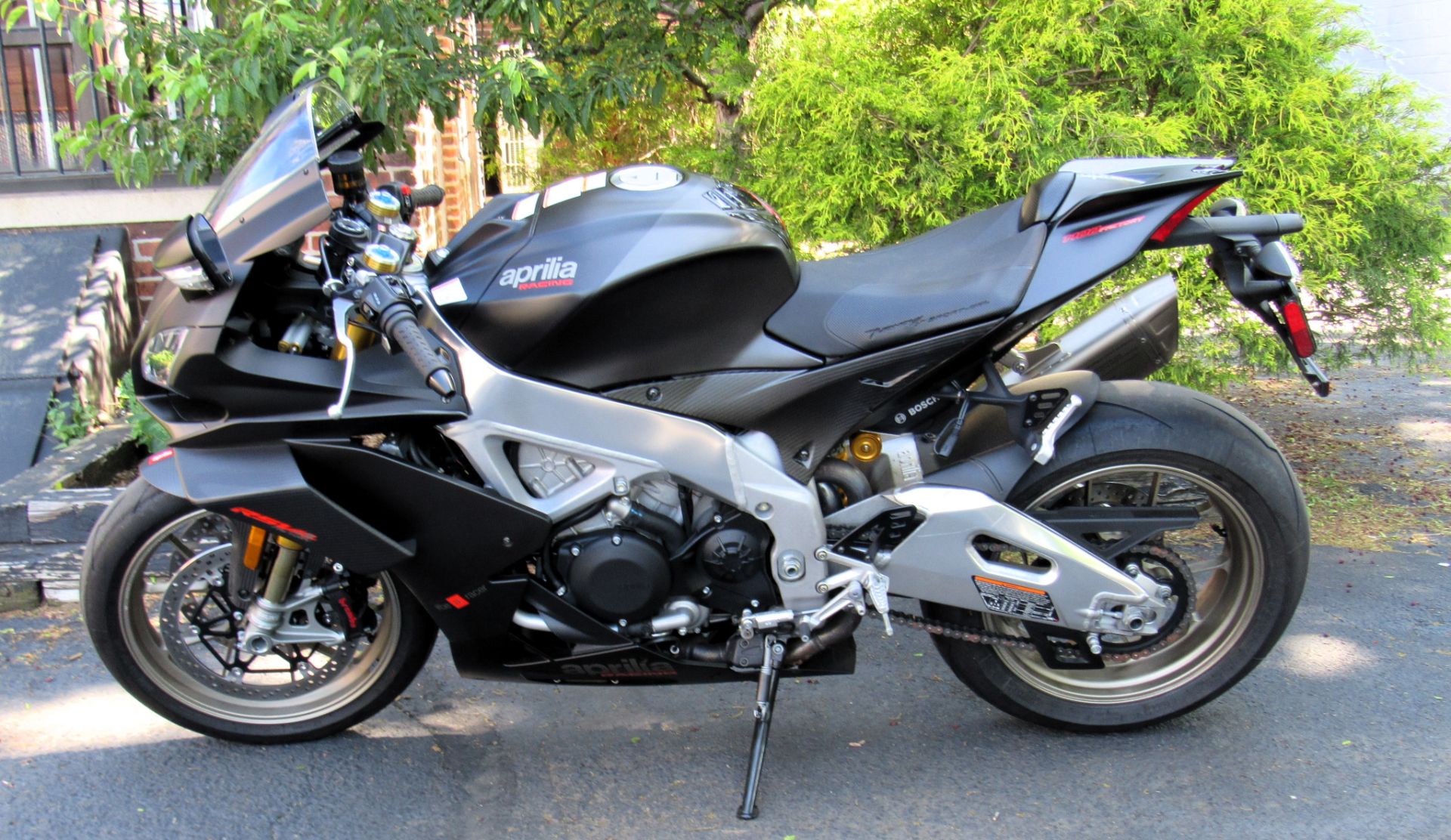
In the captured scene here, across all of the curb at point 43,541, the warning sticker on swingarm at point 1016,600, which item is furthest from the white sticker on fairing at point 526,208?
the curb at point 43,541

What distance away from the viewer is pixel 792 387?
96.0 inches

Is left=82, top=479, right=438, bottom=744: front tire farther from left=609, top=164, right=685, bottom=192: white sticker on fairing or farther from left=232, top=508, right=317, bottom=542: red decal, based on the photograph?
left=609, top=164, right=685, bottom=192: white sticker on fairing

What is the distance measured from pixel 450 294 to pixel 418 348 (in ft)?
1.19

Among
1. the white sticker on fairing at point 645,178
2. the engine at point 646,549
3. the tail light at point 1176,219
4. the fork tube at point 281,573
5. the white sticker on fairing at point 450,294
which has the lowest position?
the fork tube at point 281,573

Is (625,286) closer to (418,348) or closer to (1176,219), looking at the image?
(418,348)

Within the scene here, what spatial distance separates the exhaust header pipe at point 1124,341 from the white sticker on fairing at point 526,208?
3.94ft

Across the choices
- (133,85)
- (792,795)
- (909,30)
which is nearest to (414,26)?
(133,85)

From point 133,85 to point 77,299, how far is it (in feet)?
5.16

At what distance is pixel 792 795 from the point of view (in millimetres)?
2662

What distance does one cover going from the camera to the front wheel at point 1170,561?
8.54 ft

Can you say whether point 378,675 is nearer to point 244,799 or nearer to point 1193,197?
point 244,799

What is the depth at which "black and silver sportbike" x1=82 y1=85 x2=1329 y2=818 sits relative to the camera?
239 centimetres

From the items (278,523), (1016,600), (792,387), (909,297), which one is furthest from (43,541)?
(1016,600)

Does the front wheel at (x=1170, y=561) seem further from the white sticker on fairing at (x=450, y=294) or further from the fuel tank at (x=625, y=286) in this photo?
the white sticker on fairing at (x=450, y=294)
